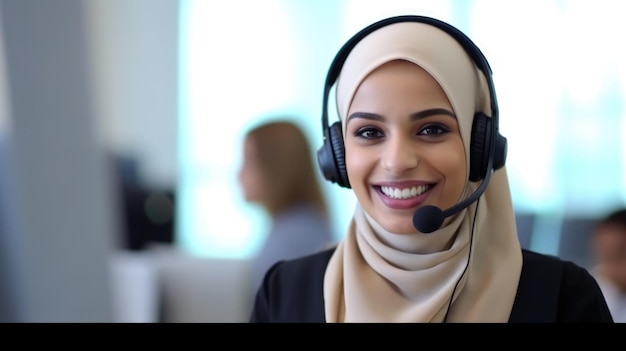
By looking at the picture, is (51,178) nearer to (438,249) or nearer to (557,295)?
(438,249)

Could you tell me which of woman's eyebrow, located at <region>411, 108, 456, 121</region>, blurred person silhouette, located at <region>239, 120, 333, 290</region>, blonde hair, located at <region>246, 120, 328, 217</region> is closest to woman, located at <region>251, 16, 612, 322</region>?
woman's eyebrow, located at <region>411, 108, 456, 121</region>

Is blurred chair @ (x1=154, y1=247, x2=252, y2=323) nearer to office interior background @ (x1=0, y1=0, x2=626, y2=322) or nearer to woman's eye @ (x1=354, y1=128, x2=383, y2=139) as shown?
office interior background @ (x1=0, y1=0, x2=626, y2=322)

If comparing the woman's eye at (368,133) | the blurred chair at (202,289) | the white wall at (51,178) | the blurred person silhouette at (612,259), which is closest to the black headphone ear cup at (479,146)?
the woman's eye at (368,133)

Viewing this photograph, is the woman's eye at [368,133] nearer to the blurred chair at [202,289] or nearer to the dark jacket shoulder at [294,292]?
the dark jacket shoulder at [294,292]

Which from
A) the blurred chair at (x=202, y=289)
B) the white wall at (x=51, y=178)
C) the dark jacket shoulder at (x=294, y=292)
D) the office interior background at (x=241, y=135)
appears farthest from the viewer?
the white wall at (x=51, y=178)

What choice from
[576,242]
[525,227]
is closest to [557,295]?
[525,227]

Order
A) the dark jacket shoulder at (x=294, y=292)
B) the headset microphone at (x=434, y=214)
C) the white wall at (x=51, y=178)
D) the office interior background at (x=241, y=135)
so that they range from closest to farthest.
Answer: the headset microphone at (x=434, y=214) → the dark jacket shoulder at (x=294, y=292) → the office interior background at (x=241, y=135) → the white wall at (x=51, y=178)

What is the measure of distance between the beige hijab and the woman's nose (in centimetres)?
6

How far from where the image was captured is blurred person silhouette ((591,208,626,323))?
956 millimetres

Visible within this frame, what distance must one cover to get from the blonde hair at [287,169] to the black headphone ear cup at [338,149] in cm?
37

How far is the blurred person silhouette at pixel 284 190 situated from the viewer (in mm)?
1200

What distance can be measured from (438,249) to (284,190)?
616 millimetres

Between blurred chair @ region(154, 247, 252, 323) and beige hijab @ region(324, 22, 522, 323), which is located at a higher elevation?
beige hijab @ region(324, 22, 522, 323)
